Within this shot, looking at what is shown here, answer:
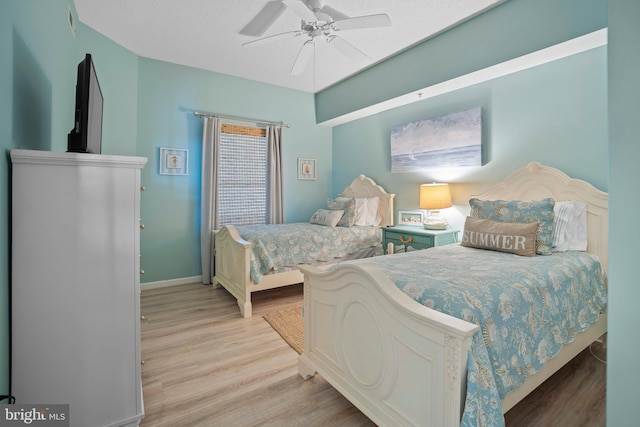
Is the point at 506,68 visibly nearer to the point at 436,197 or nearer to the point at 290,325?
the point at 436,197

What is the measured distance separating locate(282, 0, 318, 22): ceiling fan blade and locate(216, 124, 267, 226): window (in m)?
2.18

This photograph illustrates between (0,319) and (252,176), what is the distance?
334 centimetres

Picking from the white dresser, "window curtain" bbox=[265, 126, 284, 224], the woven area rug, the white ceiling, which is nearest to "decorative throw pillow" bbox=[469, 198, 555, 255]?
the white ceiling

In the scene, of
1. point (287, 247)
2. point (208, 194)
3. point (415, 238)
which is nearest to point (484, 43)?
point (415, 238)

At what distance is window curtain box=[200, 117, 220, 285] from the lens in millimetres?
3877

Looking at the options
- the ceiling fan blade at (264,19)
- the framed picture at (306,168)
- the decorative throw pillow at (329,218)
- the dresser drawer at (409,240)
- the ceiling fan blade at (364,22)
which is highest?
the ceiling fan blade at (264,19)

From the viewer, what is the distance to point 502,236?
2217 millimetres

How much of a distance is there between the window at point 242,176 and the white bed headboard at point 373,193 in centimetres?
133

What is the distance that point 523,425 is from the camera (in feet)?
4.91

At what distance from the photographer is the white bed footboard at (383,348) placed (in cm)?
107

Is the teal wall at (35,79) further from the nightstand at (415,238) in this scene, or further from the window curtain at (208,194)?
the nightstand at (415,238)

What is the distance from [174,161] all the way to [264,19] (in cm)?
204

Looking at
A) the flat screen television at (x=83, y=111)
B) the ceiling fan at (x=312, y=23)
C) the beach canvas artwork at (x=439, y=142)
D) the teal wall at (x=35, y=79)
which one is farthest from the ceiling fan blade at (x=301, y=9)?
the beach canvas artwork at (x=439, y=142)

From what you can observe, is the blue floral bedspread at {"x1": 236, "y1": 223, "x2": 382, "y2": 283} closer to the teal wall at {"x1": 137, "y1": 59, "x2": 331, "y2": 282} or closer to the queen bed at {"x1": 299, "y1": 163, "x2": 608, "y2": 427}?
the teal wall at {"x1": 137, "y1": 59, "x2": 331, "y2": 282}
